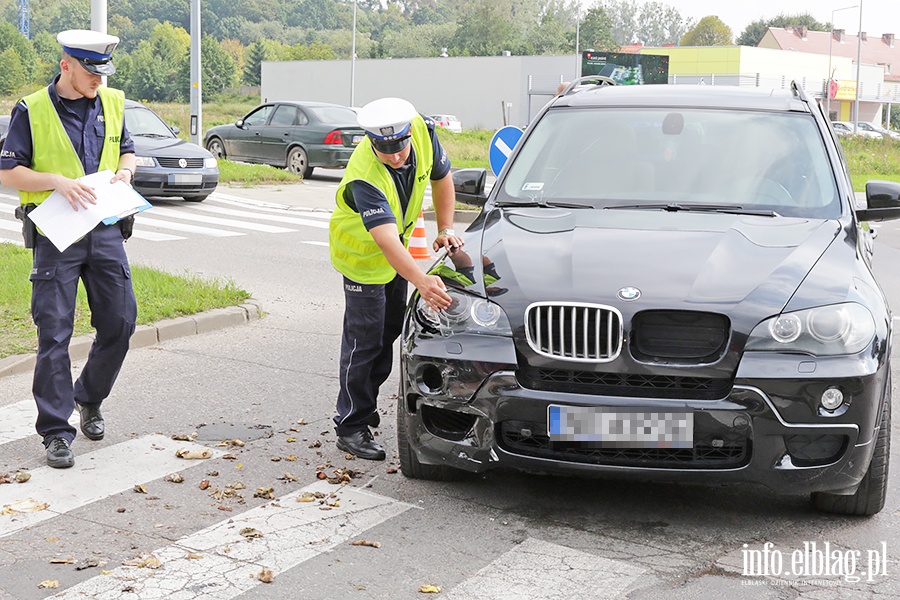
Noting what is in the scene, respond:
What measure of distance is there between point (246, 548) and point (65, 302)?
175 centimetres

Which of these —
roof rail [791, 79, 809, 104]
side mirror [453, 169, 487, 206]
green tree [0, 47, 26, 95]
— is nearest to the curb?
side mirror [453, 169, 487, 206]

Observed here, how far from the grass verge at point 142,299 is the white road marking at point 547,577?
14.6ft

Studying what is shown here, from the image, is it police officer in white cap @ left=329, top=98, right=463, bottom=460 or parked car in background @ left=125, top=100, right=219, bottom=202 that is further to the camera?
parked car in background @ left=125, top=100, right=219, bottom=202

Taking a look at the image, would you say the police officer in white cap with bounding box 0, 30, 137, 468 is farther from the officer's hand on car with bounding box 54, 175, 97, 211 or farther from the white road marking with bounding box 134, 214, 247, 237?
the white road marking with bounding box 134, 214, 247, 237

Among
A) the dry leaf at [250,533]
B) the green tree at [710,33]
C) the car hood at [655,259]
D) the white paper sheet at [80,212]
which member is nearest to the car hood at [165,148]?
the white paper sheet at [80,212]

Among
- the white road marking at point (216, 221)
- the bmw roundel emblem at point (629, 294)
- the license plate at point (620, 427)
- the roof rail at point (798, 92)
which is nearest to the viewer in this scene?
the license plate at point (620, 427)

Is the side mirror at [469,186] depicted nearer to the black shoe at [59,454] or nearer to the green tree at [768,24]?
the black shoe at [59,454]

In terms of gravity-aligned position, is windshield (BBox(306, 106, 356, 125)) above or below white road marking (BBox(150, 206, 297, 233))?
above

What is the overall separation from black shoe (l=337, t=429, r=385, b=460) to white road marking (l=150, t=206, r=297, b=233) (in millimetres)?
10228

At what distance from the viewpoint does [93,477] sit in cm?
511

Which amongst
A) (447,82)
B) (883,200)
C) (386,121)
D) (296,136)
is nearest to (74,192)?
(386,121)

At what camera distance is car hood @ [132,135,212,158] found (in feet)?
56.4

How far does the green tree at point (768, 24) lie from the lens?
141625 millimetres

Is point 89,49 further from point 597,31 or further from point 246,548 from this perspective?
point 597,31
